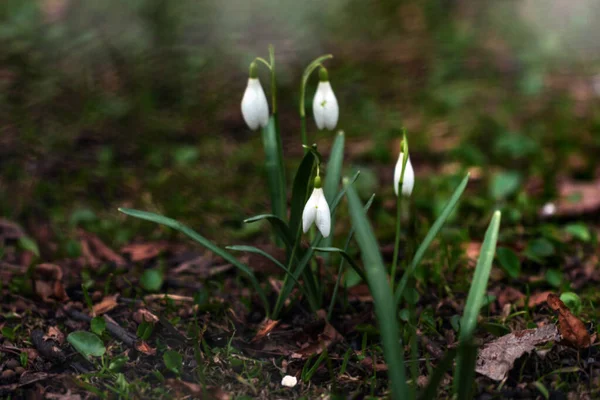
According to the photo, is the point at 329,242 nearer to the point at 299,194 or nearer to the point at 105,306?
the point at 299,194

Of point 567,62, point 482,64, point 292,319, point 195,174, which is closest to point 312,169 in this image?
Result: point 292,319

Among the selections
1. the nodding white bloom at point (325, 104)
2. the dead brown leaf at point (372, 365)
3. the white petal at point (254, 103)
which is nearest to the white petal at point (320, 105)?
the nodding white bloom at point (325, 104)

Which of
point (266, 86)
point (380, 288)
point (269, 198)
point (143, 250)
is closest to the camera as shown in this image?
point (380, 288)

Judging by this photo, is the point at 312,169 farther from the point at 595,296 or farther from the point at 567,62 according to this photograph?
the point at 567,62

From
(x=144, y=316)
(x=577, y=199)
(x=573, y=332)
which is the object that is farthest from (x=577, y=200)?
(x=144, y=316)

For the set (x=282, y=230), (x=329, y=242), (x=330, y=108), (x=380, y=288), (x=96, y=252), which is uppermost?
(x=330, y=108)

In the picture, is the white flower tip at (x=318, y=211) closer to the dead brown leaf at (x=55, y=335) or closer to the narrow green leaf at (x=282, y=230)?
the narrow green leaf at (x=282, y=230)

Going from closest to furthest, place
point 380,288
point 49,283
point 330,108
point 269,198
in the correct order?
1. point 380,288
2. point 330,108
3. point 49,283
4. point 269,198
